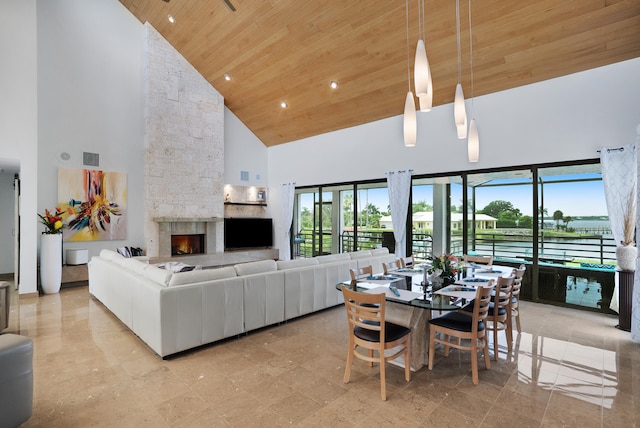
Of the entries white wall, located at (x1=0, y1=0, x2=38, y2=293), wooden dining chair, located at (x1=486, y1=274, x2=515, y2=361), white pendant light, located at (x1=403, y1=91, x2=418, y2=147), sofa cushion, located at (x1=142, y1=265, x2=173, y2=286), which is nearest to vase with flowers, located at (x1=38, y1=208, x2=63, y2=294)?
white wall, located at (x1=0, y1=0, x2=38, y2=293)

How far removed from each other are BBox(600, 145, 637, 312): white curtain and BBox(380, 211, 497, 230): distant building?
1639 mm

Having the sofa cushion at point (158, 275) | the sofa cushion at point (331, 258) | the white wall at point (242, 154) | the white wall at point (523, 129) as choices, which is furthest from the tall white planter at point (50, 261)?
the white wall at point (523, 129)

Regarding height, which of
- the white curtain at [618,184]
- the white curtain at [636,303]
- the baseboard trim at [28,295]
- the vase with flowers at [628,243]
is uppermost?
the white curtain at [618,184]

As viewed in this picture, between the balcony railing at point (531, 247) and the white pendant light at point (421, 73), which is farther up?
the white pendant light at point (421, 73)

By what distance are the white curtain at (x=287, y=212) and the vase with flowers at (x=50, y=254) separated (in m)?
5.36

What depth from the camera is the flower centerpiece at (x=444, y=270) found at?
143 inches

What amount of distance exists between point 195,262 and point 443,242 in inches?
232

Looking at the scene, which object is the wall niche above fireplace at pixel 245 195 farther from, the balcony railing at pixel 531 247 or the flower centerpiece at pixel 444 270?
the flower centerpiece at pixel 444 270

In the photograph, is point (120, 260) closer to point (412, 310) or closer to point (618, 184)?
point (412, 310)

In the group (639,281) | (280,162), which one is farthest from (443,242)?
(280,162)

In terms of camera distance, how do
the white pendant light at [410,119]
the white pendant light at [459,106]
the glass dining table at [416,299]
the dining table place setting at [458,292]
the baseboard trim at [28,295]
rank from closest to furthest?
the glass dining table at [416,299] < the dining table place setting at [458,292] < the white pendant light at [410,119] < the white pendant light at [459,106] < the baseboard trim at [28,295]

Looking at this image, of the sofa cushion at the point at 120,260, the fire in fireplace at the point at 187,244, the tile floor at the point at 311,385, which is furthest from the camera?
the fire in fireplace at the point at 187,244

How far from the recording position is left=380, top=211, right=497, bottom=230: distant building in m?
6.06

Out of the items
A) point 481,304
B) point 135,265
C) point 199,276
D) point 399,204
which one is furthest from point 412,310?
point 399,204
